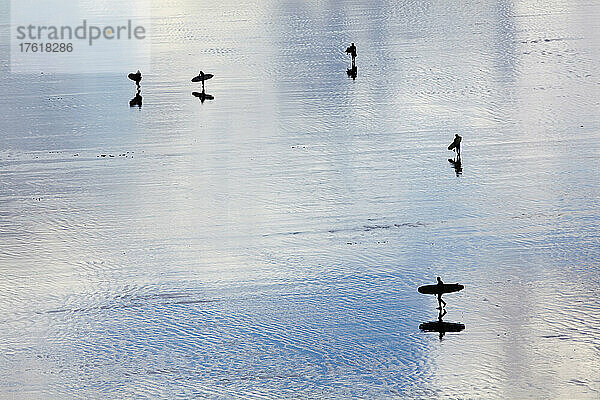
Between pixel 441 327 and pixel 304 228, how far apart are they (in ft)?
21.2

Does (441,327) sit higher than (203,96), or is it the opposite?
(203,96)

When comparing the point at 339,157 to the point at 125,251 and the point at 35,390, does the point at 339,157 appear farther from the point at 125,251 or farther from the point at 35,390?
the point at 35,390

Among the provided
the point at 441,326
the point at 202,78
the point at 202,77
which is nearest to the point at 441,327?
the point at 441,326

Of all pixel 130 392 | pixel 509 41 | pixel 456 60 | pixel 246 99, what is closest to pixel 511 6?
pixel 509 41

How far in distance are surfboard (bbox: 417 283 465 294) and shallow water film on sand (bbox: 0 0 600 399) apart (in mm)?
234

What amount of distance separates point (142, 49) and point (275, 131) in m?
19.9

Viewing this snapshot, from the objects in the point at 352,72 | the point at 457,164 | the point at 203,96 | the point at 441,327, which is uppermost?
the point at 352,72

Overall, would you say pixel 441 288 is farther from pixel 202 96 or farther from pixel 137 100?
pixel 137 100

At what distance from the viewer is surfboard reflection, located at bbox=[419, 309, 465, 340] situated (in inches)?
898

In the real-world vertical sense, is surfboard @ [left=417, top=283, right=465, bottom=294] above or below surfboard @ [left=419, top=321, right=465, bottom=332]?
above

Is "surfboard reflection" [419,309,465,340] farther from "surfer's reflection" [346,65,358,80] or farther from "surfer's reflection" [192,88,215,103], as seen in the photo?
"surfer's reflection" [346,65,358,80]

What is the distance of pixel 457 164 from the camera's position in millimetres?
33625

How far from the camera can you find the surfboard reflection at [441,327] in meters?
22.8

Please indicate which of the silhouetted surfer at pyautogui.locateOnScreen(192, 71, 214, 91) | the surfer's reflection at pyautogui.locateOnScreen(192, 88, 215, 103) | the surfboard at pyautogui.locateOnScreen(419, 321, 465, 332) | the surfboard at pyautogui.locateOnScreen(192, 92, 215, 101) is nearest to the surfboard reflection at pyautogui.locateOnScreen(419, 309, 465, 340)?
the surfboard at pyautogui.locateOnScreen(419, 321, 465, 332)
